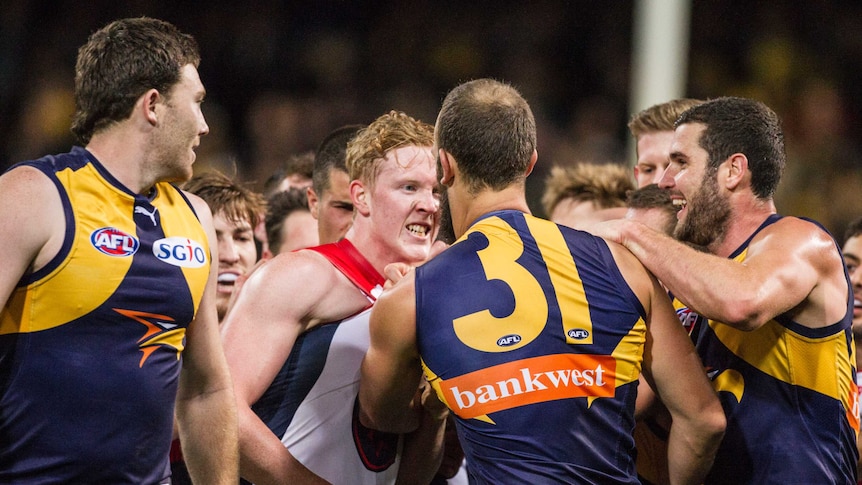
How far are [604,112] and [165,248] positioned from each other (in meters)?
9.02

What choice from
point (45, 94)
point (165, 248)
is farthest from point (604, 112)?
point (165, 248)

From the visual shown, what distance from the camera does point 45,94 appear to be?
395 inches

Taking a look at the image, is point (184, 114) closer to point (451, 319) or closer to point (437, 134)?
point (437, 134)

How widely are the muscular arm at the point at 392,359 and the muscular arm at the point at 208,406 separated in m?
0.47

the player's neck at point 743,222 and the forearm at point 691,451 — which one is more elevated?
the player's neck at point 743,222

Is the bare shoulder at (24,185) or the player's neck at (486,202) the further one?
the player's neck at (486,202)

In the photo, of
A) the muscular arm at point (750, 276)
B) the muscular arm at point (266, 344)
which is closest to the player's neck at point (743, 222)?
the muscular arm at point (750, 276)

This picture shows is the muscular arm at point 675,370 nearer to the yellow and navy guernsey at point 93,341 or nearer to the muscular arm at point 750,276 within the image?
the muscular arm at point 750,276

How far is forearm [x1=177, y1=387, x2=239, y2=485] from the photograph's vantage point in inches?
132

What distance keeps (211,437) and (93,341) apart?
0.66 meters

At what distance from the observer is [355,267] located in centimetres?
393

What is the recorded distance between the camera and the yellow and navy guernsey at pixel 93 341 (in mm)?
2791

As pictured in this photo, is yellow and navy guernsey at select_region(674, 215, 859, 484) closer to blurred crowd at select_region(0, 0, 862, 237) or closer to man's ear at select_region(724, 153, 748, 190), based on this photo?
man's ear at select_region(724, 153, 748, 190)

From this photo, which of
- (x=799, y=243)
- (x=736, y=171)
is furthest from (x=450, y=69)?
(x=799, y=243)
